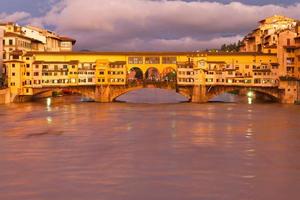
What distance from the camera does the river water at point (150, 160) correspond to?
1551cm

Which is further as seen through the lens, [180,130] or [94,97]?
[94,97]

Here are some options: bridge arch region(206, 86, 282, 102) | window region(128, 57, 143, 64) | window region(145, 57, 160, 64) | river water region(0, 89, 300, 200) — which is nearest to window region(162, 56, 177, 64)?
window region(145, 57, 160, 64)

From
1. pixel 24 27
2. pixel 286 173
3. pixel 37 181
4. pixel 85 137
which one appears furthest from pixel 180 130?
pixel 24 27

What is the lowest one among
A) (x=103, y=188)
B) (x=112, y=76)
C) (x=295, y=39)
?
(x=103, y=188)

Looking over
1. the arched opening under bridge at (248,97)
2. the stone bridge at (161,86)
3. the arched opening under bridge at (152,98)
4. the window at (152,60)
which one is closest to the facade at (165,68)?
the window at (152,60)

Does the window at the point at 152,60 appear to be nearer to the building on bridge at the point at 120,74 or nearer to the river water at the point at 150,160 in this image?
the building on bridge at the point at 120,74

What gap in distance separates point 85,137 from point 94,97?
107ft

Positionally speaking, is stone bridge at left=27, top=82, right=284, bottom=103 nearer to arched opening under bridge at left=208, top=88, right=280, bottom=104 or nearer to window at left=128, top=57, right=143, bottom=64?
arched opening under bridge at left=208, top=88, right=280, bottom=104

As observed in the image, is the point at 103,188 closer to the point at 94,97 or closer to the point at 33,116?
the point at 33,116

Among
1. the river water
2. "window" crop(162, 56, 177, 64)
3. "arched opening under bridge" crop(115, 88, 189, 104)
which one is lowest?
the river water

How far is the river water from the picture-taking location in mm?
15508

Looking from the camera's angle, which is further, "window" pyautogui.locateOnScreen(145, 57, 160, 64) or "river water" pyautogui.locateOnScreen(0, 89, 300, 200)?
"window" pyautogui.locateOnScreen(145, 57, 160, 64)

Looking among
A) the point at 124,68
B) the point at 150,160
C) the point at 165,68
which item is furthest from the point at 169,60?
the point at 150,160

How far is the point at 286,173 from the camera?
1795 centimetres
